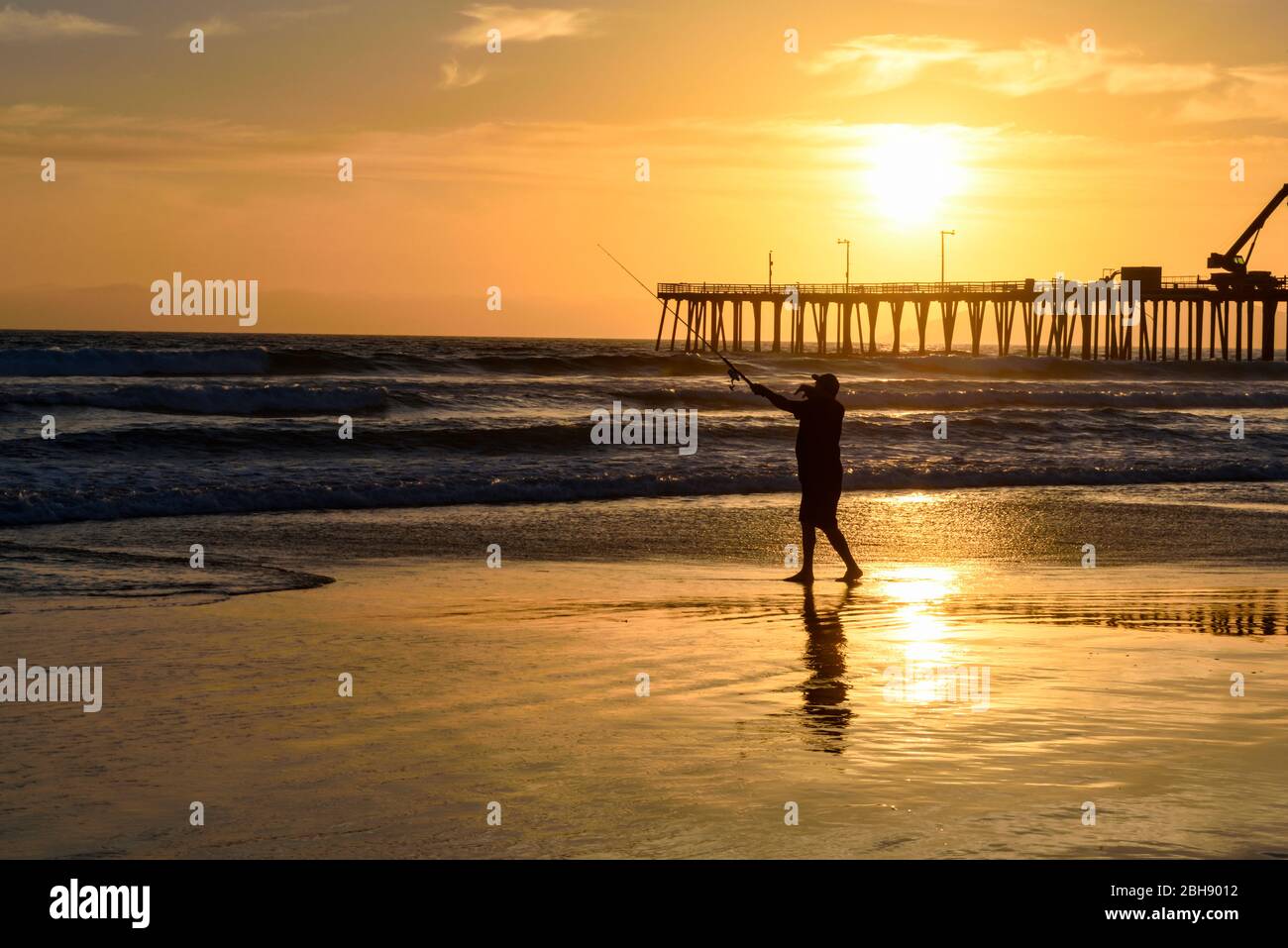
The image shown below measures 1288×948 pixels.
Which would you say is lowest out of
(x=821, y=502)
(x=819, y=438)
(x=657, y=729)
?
(x=657, y=729)

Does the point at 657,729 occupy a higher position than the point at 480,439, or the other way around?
the point at 480,439

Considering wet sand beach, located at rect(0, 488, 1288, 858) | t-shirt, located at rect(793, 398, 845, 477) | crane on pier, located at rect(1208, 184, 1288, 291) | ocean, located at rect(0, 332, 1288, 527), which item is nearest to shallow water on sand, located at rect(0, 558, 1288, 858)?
wet sand beach, located at rect(0, 488, 1288, 858)

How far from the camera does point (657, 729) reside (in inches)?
251

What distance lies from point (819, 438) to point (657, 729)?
5851 mm

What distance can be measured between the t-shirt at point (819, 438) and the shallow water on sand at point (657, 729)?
172 centimetres

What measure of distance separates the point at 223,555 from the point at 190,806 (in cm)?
772

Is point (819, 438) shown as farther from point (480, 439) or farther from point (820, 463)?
point (480, 439)

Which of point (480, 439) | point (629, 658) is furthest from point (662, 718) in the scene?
point (480, 439)

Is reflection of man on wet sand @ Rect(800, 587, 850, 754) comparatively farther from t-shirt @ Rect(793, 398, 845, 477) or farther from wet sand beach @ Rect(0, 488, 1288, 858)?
t-shirt @ Rect(793, 398, 845, 477)

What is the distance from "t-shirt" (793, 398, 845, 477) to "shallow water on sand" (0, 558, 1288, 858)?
172cm

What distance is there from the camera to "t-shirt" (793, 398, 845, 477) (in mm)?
11828

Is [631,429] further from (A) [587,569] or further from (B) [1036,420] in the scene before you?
(A) [587,569]

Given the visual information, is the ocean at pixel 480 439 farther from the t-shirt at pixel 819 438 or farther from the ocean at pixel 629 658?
the t-shirt at pixel 819 438
